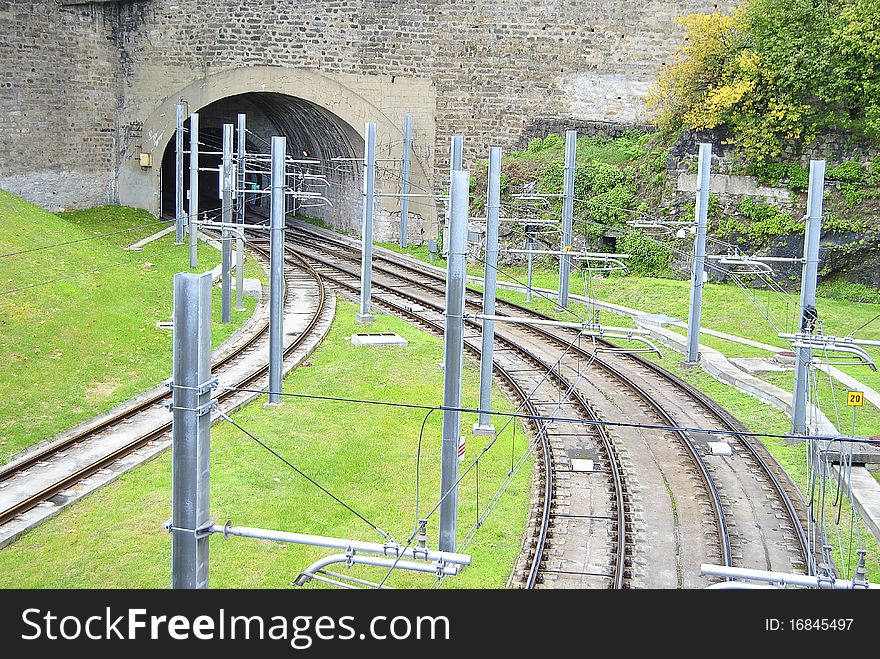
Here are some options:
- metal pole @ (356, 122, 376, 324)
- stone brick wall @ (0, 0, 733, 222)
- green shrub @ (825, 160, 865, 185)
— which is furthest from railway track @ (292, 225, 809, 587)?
stone brick wall @ (0, 0, 733, 222)

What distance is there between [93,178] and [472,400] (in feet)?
79.3

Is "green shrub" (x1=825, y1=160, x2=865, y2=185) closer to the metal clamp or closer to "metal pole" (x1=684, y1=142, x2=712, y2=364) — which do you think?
"metal pole" (x1=684, y1=142, x2=712, y2=364)

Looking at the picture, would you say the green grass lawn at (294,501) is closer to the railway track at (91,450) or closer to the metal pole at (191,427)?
the railway track at (91,450)

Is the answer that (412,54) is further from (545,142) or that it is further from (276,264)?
(276,264)

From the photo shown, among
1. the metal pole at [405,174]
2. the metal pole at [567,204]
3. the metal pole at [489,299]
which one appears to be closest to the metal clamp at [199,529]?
the metal pole at [489,299]

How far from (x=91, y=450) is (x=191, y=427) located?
28.2 ft

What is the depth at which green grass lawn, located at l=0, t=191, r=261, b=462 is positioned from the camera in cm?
1752

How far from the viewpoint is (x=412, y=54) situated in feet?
121

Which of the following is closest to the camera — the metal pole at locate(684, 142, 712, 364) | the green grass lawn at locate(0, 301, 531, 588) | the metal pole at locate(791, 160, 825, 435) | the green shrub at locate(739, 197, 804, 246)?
the green grass lawn at locate(0, 301, 531, 588)

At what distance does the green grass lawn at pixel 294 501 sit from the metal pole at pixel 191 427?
3176 mm

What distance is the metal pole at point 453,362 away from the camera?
1161 centimetres

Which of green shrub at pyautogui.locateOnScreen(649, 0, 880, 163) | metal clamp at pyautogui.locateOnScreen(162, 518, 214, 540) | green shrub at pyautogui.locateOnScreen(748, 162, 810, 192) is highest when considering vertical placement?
green shrub at pyautogui.locateOnScreen(649, 0, 880, 163)

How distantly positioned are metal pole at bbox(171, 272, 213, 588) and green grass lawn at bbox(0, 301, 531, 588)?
3176mm
